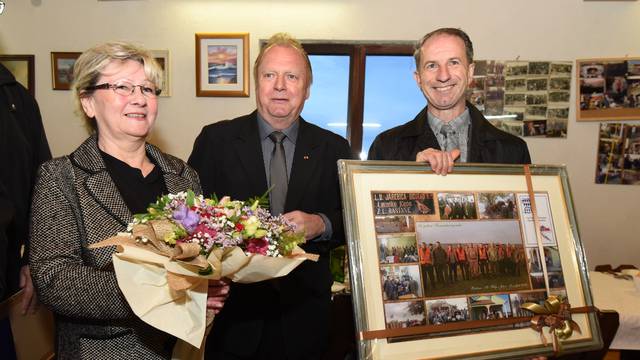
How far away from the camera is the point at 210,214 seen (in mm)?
1367

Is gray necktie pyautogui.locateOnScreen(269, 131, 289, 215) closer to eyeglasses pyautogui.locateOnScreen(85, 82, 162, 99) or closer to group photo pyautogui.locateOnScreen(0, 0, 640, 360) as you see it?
group photo pyautogui.locateOnScreen(0, 0, 640, 360)

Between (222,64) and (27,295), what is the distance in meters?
2.93

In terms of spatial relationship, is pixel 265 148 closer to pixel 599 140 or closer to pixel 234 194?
pixel 234 194

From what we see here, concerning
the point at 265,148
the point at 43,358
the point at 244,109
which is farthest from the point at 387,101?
the point at 43,358

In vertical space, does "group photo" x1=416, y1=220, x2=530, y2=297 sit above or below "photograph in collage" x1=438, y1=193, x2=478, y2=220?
below

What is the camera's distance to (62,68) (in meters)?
4.59

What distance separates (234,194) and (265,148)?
0.86 feet

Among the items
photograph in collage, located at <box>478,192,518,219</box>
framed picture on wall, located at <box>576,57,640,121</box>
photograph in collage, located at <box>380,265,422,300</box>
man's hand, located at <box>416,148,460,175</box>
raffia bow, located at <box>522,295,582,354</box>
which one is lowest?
raffia bow, located at <box>522,295,582,354</box>

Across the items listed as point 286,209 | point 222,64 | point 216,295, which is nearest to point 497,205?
point 286,209

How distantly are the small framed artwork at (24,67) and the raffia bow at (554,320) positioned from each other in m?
4.73

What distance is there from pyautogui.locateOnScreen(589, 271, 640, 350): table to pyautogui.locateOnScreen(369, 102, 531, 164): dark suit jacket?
1.39 meters

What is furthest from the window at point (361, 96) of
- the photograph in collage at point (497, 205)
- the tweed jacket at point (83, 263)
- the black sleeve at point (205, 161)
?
the tweed jacket at point (83, 263)

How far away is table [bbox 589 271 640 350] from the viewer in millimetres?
2688

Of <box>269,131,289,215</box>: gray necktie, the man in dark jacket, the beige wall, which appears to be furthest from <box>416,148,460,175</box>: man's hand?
the beige wall
